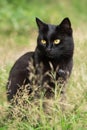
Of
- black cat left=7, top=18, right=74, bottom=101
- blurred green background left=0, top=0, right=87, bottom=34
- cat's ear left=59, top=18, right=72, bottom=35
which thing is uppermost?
cat's ear left=59, top=18, right=72, bottom=35

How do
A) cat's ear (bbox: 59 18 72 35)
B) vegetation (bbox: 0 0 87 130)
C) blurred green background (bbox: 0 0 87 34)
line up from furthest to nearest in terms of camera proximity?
blurred green background (bbox: 0 0 87 34), cat's ear (bbox: 59 18 72 35), vegetation (bbox: 0 0 87 130)

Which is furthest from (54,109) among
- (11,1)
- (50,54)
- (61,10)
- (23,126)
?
(61,10)

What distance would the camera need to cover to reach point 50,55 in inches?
240

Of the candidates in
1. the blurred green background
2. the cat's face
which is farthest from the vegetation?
→ the cat's face

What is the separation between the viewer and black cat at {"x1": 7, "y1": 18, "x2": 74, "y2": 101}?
6.11 meters

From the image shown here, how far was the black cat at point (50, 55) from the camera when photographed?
6109mm

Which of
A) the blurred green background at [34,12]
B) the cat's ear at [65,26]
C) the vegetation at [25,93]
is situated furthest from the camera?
the blurred green background at [34,12]

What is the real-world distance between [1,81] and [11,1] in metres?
6.04

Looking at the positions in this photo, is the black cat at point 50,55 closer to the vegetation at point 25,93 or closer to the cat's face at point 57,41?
the cat's face at point 57,41

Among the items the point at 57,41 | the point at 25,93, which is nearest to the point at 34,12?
the point at 57,41

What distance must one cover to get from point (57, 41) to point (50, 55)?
171 millimetres

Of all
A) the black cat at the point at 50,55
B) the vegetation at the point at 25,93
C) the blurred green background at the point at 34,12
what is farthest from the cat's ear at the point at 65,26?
the blurred green background at the point at 34,12

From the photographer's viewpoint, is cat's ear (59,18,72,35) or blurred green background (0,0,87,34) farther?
blurred green background (0,0,87,34)

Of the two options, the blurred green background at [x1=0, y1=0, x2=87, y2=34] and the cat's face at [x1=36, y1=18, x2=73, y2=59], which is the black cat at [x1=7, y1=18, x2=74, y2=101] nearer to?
the cat's face at [x1=36, y1=18, x2=73, y2=59]
